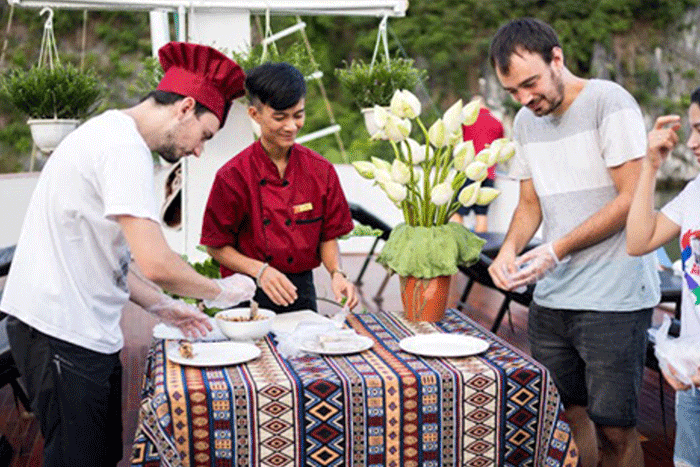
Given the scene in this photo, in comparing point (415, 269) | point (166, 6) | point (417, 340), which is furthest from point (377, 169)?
point (166, 6)

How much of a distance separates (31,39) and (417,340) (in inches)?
664

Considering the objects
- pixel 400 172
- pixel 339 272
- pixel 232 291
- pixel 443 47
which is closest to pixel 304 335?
pixel 232 291

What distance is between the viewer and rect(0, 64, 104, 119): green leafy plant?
4500 mm

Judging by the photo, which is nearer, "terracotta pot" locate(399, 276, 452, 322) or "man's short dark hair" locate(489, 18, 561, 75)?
"man's short dark hair" locate(489, 18, 561, 75)

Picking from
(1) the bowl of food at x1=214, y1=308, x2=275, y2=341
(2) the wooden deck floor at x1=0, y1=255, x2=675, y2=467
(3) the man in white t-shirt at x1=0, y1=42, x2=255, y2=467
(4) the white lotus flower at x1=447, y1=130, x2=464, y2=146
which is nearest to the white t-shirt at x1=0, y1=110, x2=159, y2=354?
(3) the man in white t-shirt at x1=0, y1=42, x2=255, y2=467

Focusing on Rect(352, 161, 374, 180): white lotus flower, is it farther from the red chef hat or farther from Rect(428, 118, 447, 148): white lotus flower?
the red chef hat

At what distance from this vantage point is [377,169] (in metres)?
2.53

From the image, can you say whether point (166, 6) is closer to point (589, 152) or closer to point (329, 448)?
point (589, 152)

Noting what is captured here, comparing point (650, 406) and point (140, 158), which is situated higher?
point (140, 158)

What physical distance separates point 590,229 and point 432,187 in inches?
19.4

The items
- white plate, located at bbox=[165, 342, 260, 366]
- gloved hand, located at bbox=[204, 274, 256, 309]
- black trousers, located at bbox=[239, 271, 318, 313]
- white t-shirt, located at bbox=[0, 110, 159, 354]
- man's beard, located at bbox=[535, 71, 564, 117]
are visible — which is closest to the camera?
white t-shirt, located at bbox=[0, 110, 159, 354]

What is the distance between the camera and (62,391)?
1.92 m

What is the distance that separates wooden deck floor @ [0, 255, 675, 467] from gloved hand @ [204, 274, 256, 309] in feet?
4.85

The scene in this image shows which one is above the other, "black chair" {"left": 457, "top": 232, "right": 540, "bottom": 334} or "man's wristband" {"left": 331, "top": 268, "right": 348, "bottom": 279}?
"man's wristband" {"left": 331, "top": 268, "right": 348, "bottom": 279}
